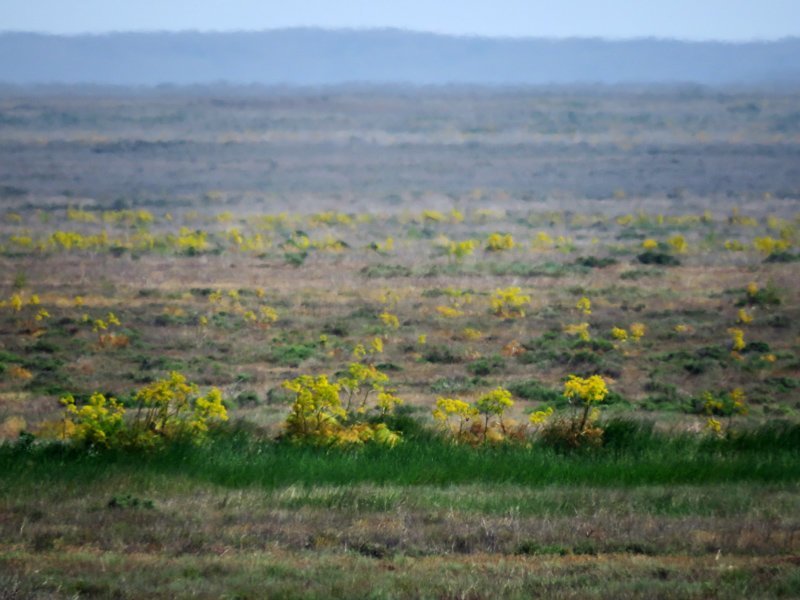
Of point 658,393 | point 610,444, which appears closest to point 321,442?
point 610,444

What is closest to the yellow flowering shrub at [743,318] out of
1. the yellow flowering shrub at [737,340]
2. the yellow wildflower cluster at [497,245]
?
the yellow flowering shrub at [737,340]

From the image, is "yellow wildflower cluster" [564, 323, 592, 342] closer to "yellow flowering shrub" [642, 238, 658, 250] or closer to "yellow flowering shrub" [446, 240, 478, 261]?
"yellow flowering shrub" [446, 240, 478, 261]

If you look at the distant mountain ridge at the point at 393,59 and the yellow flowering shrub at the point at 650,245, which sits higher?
the distant mountain ridge at the point at 393,59

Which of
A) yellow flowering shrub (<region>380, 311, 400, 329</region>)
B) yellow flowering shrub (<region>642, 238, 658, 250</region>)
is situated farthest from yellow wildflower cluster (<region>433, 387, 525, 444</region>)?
yellow flowering shrub (<region>642, 238, 658, 250</region>)

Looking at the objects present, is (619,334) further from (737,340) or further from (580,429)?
(580,429)

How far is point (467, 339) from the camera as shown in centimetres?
2161

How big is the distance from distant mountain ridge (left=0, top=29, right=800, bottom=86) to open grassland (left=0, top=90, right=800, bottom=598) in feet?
310

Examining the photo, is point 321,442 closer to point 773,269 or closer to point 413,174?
point 773,269

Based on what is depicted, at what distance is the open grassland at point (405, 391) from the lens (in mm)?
7047

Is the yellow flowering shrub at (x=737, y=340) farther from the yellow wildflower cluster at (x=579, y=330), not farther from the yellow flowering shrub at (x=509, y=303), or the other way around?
the yellow flowering shrub at (x=509, y=303)

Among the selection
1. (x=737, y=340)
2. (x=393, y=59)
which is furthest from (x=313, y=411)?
(x=393, y=59)

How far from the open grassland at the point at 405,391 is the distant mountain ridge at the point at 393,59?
94.4 meters

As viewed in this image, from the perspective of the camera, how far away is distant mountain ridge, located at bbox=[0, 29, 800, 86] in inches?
5851

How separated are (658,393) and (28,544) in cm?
1194
